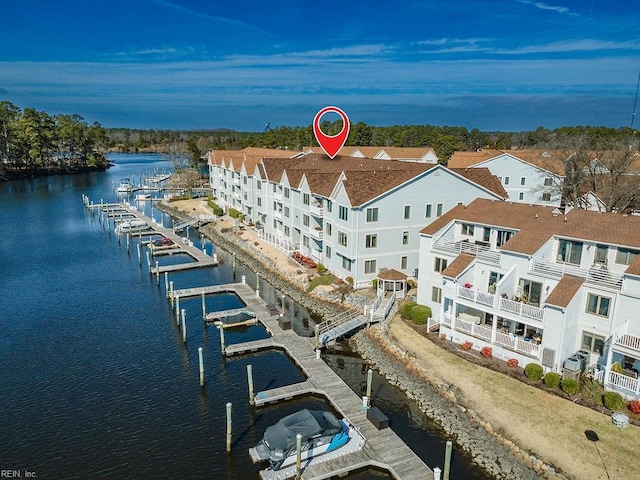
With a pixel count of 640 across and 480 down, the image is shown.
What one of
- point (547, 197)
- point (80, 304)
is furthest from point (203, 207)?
point (547, 197)

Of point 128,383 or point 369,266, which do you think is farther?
point 369,266

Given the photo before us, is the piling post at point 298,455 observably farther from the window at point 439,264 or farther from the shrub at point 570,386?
the window at point 439,264

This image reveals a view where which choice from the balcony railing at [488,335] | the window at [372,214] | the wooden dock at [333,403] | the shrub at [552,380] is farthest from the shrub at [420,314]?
the window at [372,214]

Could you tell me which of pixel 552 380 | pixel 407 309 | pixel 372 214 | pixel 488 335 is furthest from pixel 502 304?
pixel 372 214

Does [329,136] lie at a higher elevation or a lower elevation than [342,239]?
higher

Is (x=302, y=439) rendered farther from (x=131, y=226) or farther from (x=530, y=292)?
(x=131, y=226)

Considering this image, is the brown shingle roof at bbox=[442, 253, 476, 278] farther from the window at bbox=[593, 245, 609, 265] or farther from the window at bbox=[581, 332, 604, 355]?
the window at bbox=[581, 332, 604, 355]

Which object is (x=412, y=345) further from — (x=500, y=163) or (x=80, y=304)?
(x=500, y=163)

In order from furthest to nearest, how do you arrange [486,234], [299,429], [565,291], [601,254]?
[486,234]
[601,254]
[565,291]
[299,429]
